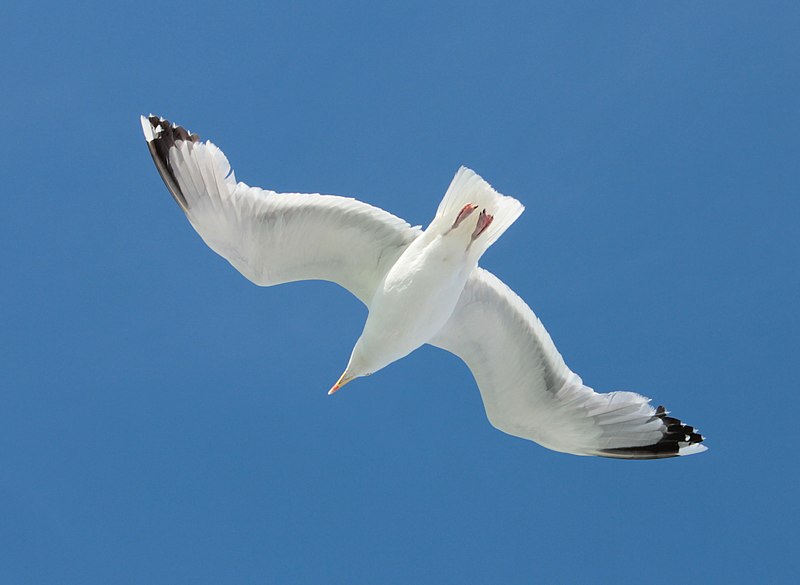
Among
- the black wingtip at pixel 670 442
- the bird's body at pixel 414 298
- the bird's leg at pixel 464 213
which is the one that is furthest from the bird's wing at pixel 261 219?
the black wingtip at pixel 670 442

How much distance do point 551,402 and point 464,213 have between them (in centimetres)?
171

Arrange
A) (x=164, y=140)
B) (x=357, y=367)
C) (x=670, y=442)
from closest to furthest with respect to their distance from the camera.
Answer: (x=164, y=140) < (x=357, y=367) < (x=670, y=442)

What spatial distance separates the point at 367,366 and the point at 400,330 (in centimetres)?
49

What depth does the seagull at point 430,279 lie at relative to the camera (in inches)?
336

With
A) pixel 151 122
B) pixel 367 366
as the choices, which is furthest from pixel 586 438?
pixel 151 122

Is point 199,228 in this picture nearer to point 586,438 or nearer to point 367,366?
point 367,366

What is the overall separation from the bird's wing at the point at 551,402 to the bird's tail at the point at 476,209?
653mm

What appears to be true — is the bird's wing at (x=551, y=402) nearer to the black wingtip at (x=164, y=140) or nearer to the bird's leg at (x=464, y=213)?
the bird's leg at (x=464, y=213)

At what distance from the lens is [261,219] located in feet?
28.1

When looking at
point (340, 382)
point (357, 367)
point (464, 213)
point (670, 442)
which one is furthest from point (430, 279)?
point (670, 442)

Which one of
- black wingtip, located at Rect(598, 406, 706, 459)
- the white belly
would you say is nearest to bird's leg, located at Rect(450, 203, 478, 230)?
the white belly

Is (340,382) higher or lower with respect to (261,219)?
lower

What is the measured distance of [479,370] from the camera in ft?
30.5

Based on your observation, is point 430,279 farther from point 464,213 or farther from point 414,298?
point 464,213
